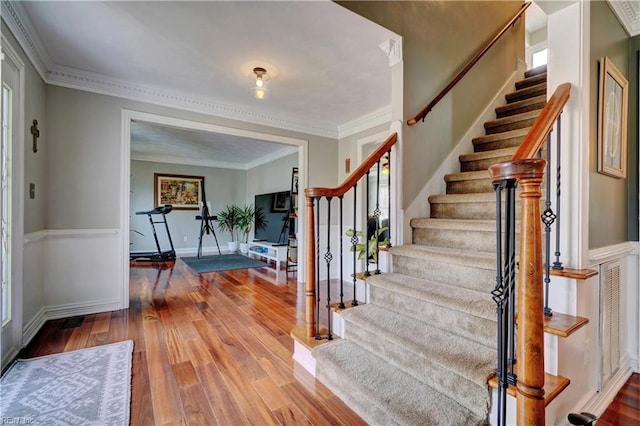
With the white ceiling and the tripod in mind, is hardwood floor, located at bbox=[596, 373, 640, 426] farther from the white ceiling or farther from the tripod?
the tripod

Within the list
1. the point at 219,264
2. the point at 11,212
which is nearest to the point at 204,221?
the point at 219,264

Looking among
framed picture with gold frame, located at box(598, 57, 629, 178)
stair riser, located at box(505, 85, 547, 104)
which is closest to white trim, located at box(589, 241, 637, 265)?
framed picture with gold frame, located at box(598, 57, 629, 178)

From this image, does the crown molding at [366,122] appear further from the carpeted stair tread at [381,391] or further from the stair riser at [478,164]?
the carpeted stair tread at [381,391]

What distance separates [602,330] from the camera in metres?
1.82

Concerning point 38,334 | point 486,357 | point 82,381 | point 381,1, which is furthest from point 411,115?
point 38,334

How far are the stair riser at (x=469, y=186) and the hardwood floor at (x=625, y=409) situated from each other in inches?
60.2

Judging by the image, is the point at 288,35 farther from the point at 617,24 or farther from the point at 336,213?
the point at 336,213

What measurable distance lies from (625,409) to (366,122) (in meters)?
3.85

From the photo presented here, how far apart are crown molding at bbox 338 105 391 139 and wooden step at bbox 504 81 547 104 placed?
139cm

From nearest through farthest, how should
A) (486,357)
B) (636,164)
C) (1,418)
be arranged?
1. (486,357)
2. (1,418)
3. (636,164)

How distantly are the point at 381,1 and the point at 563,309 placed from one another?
2.45m

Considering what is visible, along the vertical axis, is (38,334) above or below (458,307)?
below

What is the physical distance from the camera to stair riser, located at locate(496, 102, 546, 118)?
2887 millimetres

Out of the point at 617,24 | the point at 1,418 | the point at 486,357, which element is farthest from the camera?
the point at 617,24
